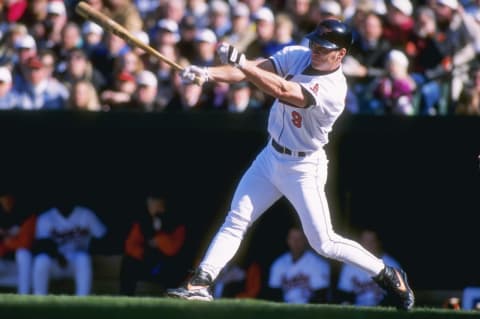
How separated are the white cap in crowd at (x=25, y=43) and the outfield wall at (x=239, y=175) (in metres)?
0.91

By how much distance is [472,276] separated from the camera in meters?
11.2

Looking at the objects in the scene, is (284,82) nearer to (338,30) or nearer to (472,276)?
(338,30)

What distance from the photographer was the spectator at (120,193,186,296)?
10.8 metres

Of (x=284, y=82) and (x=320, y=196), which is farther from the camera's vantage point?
(x=320, y=196)

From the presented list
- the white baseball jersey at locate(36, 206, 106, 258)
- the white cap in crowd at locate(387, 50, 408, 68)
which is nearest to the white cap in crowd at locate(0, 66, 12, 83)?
the white baseball jersey at locate(36, 206, 106, 258)

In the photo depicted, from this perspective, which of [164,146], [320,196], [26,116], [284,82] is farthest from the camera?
[164,146]

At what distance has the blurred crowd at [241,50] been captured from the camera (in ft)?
34.1

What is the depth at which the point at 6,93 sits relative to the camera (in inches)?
427

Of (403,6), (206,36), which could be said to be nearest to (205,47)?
(206,36)

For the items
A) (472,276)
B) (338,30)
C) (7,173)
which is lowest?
(472,276)

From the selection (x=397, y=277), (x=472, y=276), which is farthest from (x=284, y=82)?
(x=472, y=276)

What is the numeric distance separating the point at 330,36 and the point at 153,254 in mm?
3837

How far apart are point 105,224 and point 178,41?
186 cm

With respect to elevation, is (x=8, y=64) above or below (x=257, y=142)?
above
